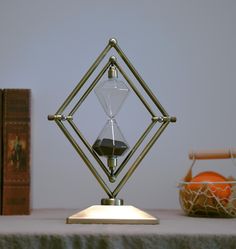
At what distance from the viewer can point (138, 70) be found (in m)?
1.31

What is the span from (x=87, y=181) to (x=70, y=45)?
34 cm

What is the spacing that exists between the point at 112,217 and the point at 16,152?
0.28 m

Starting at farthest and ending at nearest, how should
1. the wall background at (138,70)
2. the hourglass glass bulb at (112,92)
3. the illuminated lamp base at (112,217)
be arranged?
the wall background at (138,70)
the hourglass glass bulb at (112,92)
the illuminated lamp base at (112,217)

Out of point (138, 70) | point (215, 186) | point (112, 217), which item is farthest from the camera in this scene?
point (138, 70)

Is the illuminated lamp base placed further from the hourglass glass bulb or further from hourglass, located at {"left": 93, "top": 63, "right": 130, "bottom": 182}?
the hourglass glass bulb

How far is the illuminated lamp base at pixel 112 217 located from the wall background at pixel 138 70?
427mm

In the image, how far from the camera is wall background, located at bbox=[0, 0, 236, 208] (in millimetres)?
1285

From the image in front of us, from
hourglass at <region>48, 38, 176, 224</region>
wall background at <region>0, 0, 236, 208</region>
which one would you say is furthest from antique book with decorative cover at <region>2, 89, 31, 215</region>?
wall background at <region>0, 0, 236, 208</region>

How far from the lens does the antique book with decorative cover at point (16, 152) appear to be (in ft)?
3.31

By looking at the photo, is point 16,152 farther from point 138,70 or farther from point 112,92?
point 138,70

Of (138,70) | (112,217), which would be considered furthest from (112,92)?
(138,70)

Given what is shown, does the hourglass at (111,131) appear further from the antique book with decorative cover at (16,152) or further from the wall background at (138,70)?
the wall background at (138,70)

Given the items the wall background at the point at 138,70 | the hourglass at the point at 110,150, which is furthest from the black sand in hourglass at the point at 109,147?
the wall background at the point at 138,70

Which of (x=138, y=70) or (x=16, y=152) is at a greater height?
(x=138, y=70)
